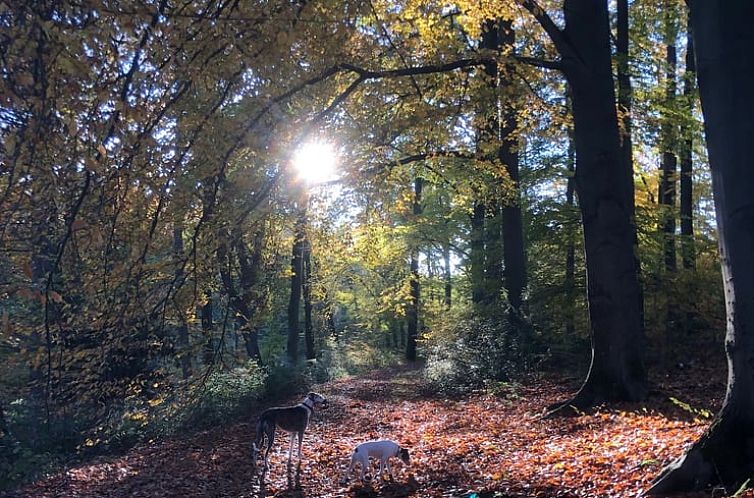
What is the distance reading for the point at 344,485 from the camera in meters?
7.22

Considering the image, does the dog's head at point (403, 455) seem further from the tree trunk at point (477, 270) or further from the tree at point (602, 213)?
the tree trunk at point (477, 270)

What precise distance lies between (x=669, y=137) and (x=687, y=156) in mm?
4418

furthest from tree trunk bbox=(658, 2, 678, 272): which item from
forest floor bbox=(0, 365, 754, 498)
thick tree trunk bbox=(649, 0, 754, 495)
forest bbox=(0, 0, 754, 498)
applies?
thick tree trunk bbox=(649, 0, 754, 495)

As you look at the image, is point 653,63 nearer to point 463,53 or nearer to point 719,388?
point 463,53

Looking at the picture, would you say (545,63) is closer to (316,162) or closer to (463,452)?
(316,162)

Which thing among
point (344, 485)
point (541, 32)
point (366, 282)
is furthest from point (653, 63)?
point (366, 282)

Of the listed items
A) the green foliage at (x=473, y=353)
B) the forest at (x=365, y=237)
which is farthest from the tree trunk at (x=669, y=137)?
the green foliage at (x=473, y=353)

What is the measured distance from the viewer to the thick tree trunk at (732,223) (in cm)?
459

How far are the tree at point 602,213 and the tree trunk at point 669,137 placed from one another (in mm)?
5393

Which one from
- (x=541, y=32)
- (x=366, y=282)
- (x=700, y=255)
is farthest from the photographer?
(x=366, y=282)

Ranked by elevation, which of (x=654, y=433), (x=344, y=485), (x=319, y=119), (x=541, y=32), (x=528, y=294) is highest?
(x=541, y=32)

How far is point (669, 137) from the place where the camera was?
44.5 ft

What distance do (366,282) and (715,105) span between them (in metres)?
26.1

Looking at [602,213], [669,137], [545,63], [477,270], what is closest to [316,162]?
[545,63]
